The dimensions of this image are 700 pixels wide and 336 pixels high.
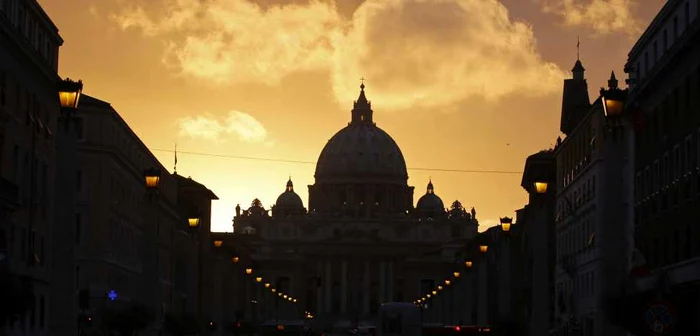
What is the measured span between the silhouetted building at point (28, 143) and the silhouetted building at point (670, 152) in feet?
61.1

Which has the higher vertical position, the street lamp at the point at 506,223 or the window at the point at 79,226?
the window at the point at 79,226

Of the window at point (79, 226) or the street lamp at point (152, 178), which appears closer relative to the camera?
the street lamp at point (152, 178)

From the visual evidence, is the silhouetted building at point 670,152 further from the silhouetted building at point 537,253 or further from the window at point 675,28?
the silhouetted building at point 537,253

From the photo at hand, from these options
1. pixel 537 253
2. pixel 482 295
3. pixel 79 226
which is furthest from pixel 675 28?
pixel 482 295

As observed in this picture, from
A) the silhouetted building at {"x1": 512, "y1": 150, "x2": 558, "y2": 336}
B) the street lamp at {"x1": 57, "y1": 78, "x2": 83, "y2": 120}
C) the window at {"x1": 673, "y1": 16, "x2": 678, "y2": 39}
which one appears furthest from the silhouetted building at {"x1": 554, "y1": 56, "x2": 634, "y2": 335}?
the street lamp at {"x1": 57, "y1": 78, "x2": 83, "y2": 120}

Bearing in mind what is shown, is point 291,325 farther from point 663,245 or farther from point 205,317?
point 663,245

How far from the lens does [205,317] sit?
96.4 metres

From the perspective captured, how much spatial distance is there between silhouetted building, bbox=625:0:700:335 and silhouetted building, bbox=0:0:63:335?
733 inches

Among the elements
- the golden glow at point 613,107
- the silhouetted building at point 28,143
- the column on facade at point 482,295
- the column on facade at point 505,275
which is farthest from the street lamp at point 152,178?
the column on facade at point 482,295

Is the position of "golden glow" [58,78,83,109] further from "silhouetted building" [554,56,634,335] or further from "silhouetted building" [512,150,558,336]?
"silhouetted building" [554,56,634,335]

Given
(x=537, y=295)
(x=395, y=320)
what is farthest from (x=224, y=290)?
(x=537, y=295)

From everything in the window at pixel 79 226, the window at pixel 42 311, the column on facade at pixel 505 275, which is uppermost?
the window at pixel 79 226

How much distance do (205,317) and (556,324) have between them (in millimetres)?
21635

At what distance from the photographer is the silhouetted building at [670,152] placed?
49344 mm
